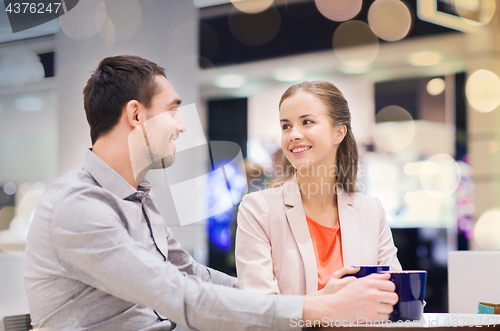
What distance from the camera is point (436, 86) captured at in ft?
15.8

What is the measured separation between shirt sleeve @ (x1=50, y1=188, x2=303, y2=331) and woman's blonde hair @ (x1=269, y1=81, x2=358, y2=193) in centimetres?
87

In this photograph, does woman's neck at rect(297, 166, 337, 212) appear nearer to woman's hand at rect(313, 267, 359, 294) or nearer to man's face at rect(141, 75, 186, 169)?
man's face at rect(141, 75, 186, 169)

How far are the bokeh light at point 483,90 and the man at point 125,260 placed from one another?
4.10 m

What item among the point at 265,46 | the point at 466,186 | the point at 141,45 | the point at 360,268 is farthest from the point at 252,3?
the point at 360,268

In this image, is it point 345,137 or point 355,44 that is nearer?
point 345,137

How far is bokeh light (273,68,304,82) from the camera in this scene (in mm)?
5203

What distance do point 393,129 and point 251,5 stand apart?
85.2 inches

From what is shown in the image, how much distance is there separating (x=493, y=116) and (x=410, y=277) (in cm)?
432

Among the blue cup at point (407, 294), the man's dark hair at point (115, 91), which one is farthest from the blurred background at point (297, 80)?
the blue cup at point (407, 294)

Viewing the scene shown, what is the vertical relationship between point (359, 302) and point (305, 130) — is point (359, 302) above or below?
below

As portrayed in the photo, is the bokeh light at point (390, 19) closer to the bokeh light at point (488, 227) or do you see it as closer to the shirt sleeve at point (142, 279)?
the bokeh light at point (488, 227)

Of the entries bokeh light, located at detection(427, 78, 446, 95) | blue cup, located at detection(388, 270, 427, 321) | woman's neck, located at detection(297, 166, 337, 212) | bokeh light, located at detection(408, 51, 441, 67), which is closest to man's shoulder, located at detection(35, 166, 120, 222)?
blue cup, located at detection(388, 270, 427, 321)

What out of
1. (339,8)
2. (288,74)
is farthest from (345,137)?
(288,74)

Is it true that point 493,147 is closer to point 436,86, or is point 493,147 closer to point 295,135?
point 436,86
